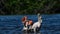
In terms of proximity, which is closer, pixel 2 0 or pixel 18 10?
pixel 18 10

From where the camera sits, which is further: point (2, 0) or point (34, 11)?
point (2, 0)

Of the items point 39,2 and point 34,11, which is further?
point 39,2

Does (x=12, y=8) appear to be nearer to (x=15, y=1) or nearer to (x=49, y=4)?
(x=15, y=1)

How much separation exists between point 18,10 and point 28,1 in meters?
4.85

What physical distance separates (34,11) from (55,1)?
Result: 7.22 m

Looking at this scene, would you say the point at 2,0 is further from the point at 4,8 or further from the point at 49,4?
the point at 49,4

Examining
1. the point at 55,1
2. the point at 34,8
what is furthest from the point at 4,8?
the point at 55,1

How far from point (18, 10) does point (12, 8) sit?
2027mm

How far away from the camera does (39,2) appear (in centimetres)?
7700

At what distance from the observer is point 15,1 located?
76.1 meters

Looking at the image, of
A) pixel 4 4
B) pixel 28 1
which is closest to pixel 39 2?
pixel 28 1

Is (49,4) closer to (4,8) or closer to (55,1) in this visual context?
(55,1)

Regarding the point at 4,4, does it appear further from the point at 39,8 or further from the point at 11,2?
the point at 39,8

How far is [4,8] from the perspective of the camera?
7450cm
